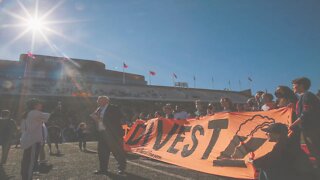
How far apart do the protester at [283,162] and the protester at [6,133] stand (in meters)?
7.34

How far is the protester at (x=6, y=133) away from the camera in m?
8.62

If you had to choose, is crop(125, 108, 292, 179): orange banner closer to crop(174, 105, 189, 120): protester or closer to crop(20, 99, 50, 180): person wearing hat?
crop(174, 105, 189, 120): protester

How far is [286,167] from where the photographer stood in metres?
3.88

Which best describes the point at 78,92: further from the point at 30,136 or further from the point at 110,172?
the point at 30,136

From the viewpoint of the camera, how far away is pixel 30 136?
18.6 ft

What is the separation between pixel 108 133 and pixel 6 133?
365 centimetres

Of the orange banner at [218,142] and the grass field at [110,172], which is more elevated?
the orange banner at [218,142]

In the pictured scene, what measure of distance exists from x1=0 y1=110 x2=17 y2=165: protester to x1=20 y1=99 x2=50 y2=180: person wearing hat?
344cm

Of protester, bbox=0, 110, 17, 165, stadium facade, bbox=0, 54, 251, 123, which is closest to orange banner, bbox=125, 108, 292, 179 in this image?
protester, bbox=0, 110, 17, 165

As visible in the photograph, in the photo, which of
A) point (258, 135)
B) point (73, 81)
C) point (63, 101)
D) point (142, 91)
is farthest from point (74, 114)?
point (258, 135)

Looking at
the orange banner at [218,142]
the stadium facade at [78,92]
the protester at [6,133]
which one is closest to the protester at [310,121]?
the orange banner at [218,142]

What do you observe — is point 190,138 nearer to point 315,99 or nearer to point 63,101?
point 315,99

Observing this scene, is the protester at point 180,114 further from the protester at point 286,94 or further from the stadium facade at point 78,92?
the stadium facade at point 78,92

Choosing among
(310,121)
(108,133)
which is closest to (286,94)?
(310,121)
